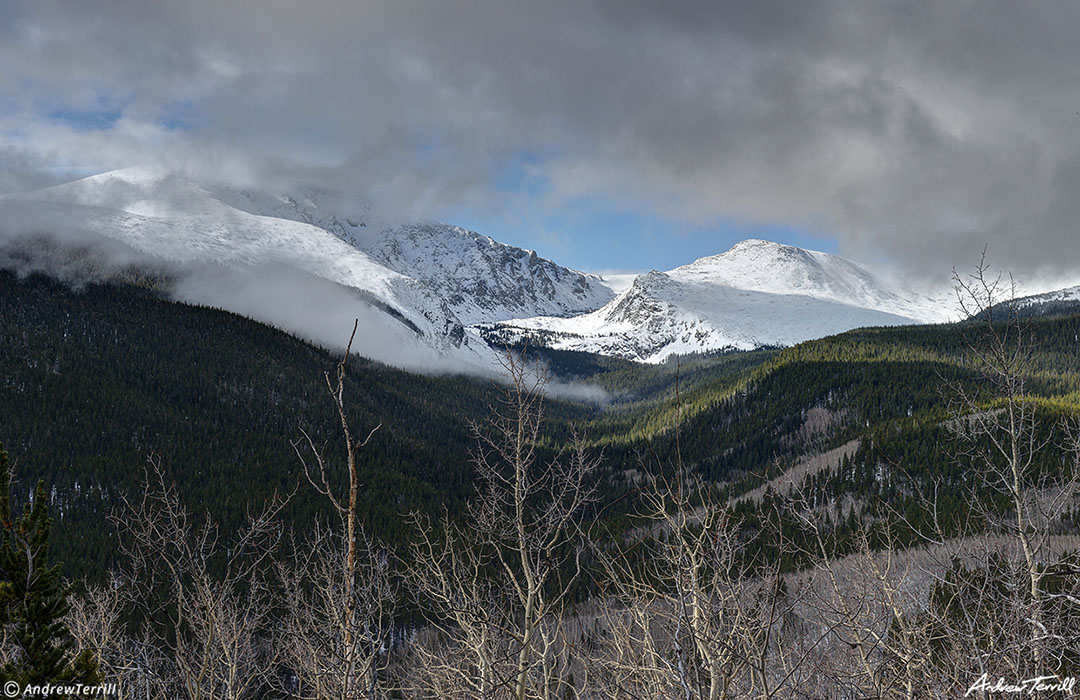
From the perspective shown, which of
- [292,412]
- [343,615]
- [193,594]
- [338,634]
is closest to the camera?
[343,615]

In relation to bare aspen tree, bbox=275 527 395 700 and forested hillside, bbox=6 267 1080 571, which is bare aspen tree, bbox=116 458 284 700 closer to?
bare aspen tree, bbox=275 527 395 700

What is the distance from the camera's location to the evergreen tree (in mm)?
6738

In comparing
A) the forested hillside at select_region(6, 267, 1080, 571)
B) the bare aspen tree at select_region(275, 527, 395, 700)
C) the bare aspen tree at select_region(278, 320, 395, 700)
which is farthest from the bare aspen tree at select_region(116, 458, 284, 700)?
the forested hillside at select_region(6, 267, 1080, 571)

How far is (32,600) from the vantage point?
273 inches

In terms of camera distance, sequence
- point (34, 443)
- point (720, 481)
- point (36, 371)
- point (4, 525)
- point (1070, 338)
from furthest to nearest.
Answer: point (1070, 338) < point (720, 481) < point (36, 371) < point (34, 443) < point (4, 525)

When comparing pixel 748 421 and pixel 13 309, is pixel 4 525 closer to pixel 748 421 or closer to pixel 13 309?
pixel 748 421

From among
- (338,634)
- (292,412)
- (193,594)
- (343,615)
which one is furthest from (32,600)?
(292,412)

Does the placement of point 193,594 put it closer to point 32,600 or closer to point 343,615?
point 343,615

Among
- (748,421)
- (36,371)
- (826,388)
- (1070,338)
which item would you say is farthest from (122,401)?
(1070,338)

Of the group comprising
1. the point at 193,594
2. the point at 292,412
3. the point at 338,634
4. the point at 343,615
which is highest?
the point at 343,615

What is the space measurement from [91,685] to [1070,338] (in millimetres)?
192527

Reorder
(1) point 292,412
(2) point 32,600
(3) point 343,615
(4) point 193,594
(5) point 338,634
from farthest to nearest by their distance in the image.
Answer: (1) point 292,412
(4) point 193,594
(5) point 338,634
(3) point 343,615
(2) point 32,600

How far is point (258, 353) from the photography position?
502ft

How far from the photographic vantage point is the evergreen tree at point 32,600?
6.74 meters
